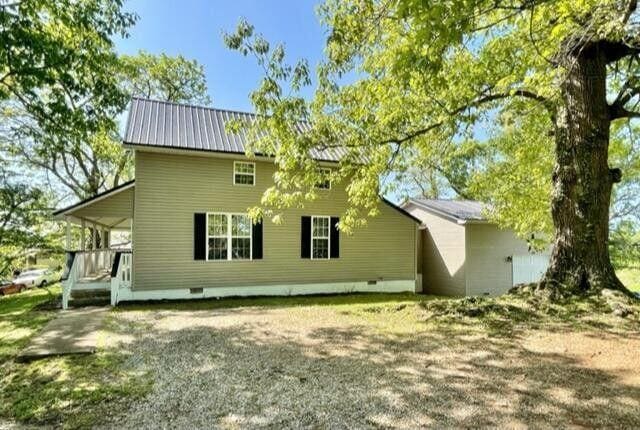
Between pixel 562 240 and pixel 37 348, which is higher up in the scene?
pixel 562 240

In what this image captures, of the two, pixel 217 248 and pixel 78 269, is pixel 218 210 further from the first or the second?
pixel 78 269

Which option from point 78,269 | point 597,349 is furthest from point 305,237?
point 597,349

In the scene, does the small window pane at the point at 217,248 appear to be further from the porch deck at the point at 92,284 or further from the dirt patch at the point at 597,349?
the dirt patch at the point at 597,349

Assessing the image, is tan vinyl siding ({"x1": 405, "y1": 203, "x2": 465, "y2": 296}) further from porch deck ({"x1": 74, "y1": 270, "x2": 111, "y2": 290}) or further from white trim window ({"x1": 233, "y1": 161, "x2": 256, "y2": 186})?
porch deck ({"x1": 74, "y1": 270, "x2": 111, "y2": 290})

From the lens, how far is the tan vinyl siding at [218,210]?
1091 cm

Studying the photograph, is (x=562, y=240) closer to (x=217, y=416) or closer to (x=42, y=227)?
(x=217, y=416)

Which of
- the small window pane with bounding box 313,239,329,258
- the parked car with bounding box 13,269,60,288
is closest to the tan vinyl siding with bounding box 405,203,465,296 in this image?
the small window pane with bounding box 313,239,329,258

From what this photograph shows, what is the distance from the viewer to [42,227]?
17094mm

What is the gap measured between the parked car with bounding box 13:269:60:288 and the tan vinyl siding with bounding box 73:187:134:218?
18.0 metres

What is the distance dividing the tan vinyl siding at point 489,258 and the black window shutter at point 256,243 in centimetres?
818

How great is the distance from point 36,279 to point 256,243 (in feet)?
67.8

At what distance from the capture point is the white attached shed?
48.8ft

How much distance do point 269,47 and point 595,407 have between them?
6.78 metres

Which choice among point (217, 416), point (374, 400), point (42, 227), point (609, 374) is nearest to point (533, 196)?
point (609, 374)
